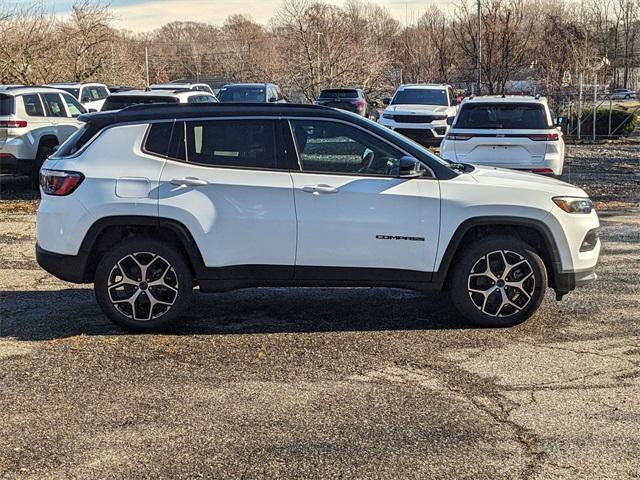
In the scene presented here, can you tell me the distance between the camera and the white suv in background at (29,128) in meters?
13.9

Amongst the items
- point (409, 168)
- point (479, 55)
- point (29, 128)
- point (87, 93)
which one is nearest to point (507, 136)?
point (409, 168)

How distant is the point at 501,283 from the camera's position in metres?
6.18

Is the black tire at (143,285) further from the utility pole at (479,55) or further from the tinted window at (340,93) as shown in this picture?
the utility pole at (479,55)

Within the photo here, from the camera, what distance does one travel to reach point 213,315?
6.67 m

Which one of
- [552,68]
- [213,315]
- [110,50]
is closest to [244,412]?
[213,315]

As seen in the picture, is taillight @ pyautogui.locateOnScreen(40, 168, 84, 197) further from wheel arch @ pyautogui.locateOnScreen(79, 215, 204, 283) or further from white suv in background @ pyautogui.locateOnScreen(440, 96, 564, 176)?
white suv in background @ pyautogui.locateOnScreen(440, 96, 564, 176)

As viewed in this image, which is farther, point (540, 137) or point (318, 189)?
point (540, 137)

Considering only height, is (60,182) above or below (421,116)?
below

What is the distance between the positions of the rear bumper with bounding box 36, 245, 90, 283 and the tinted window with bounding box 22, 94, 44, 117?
29.6 ft

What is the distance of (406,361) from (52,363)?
8.07ft

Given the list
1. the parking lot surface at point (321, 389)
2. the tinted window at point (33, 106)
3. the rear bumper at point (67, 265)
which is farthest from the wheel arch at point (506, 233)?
the tinted window at point (33, 106)

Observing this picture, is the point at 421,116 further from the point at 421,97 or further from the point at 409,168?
the point at 409,168

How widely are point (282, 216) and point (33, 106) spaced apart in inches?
397

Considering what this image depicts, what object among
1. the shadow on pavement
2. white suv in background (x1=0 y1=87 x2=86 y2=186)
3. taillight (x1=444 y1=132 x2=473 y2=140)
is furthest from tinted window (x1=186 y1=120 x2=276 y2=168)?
white suv in background (x1=0 y1=87 x2=86 y2=186)
